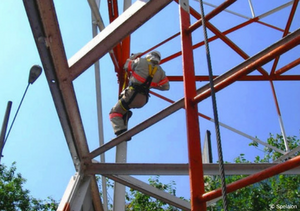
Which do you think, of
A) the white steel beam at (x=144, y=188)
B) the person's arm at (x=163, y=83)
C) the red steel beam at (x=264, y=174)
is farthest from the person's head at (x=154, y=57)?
the red steel beam at (x=264, y=174)

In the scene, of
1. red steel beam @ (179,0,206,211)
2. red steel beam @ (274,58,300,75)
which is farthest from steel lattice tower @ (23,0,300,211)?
red steel beam @ (274,58,300,75)

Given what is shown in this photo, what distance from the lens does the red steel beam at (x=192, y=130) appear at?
3139 mm

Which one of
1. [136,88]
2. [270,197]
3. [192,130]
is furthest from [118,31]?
[270,197]

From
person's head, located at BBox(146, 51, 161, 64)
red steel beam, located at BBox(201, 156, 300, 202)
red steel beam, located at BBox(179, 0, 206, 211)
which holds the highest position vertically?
person's head, located at BBox(146, 51, 161, 64)

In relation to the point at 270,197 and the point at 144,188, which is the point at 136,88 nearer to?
the point at 144,188

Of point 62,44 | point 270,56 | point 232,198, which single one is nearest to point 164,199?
point 62,44

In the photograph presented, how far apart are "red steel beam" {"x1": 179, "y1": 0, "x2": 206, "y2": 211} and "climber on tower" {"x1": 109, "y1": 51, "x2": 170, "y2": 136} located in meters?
2.35

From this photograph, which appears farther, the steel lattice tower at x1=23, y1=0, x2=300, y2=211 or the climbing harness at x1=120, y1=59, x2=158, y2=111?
the climbing harness at x1=120, y1=59, x2=158, y2=111

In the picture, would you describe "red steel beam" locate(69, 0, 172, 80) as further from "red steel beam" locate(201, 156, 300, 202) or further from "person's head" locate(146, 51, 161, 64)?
"person's head" locate(146, 51, 161, 64)

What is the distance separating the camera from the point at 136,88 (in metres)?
6.69

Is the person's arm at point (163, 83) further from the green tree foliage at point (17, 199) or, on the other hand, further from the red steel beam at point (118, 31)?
the green tree foliage at point (17, 199)

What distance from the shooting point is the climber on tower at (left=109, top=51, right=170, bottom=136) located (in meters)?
6.69

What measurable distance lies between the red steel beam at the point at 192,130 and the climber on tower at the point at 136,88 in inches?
92.4

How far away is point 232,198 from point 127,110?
27.6ft
